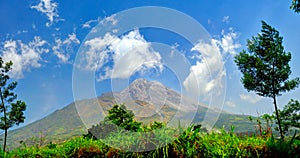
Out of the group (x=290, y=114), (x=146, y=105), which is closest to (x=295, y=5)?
(x=146, y=105)

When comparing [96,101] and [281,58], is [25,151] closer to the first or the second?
[96,101]

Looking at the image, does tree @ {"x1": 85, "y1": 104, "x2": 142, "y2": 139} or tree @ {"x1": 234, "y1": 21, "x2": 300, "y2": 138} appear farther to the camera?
tree @ {"x1": 234, "y1": 21, "x2": 300, "y2": 138}

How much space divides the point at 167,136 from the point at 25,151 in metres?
1.98

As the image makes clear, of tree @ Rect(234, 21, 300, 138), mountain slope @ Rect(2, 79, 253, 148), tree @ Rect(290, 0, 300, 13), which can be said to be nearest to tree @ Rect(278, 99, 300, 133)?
tree @ Rect(234, 21, 300, 138)

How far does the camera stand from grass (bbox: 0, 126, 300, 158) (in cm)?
298

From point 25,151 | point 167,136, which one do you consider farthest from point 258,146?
point 25,151

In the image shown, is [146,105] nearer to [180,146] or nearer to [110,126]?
[110,126]

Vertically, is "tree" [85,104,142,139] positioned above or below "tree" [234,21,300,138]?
below

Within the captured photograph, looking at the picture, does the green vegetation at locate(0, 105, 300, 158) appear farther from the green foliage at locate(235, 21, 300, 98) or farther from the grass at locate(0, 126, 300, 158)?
the green foliage at locate(235, 21, 300, 98)

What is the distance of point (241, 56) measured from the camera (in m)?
26.9

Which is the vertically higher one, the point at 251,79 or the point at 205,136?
the point at 251,79

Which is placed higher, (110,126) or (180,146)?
(110,126)

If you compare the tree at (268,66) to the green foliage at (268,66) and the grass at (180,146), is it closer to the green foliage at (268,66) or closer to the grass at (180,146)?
the green foliage at (268,66)

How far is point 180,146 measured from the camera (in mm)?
3115
